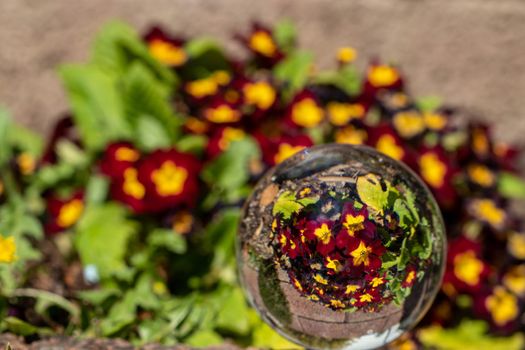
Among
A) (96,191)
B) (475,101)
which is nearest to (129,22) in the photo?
(96,191)

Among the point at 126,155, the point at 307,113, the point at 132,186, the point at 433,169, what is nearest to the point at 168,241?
the point at 132,186

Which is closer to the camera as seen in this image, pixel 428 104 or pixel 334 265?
pixel 334 265

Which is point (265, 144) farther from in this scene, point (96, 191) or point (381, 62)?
point (381, 62)

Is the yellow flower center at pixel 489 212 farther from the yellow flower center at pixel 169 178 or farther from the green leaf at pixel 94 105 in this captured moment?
the green leaf at pixel 94 105

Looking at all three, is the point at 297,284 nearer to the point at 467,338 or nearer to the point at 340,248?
the point at 340,248

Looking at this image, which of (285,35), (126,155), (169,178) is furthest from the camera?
(285,35)

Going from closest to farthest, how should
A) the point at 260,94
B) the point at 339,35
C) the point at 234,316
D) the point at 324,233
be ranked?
1. the point at 324,233
2. the point at 234,316
3. the point at 260,94
4. the point at 339,35
